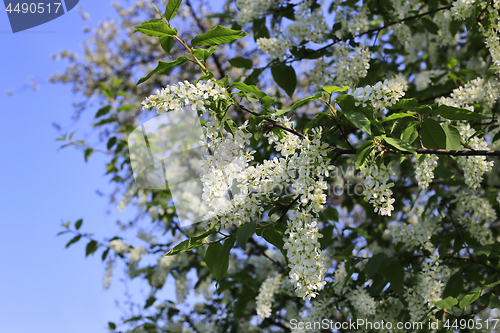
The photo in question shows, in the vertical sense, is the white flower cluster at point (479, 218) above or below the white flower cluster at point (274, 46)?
below

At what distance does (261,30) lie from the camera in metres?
3.19

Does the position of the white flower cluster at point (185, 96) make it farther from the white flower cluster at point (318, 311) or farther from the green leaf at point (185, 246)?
the white flower cluster at point (318, 311)

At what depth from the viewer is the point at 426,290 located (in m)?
2.32

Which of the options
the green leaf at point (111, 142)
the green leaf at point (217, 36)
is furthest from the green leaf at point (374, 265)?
the green leaf at point (111, 142)

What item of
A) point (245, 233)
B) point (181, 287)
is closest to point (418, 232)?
point (245, 233)

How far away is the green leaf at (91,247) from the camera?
419 centimetres

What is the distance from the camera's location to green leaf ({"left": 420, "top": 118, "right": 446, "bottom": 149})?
1487 millimetres

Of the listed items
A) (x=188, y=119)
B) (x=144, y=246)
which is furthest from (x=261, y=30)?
(x=144, y=246)

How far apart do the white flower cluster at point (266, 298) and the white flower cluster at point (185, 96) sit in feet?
6.27

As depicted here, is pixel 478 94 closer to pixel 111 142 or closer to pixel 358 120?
pixel 358 120

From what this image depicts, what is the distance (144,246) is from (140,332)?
1.03 metres

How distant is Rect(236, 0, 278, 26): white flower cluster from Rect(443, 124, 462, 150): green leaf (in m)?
2.11

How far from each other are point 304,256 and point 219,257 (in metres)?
0.34

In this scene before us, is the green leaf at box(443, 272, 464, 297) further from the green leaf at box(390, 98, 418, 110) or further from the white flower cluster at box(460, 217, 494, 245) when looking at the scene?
the green leaf at box(390, 98, 418, 110)
